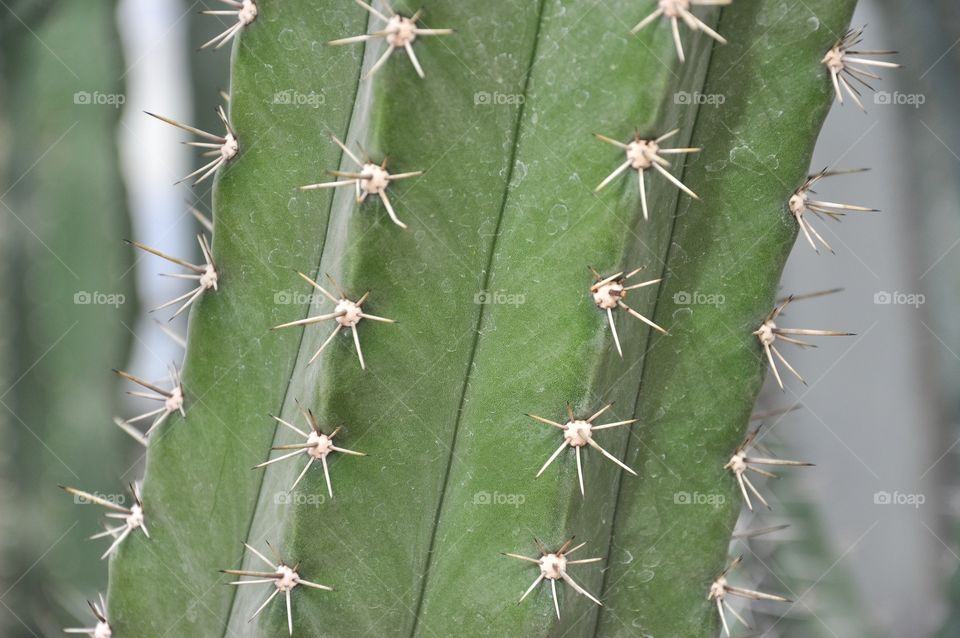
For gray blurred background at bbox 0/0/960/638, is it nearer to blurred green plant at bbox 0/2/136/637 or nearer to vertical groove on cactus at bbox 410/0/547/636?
blurred green plant at bbox 0/2/136/637

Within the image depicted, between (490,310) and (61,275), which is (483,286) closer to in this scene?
(490,310)

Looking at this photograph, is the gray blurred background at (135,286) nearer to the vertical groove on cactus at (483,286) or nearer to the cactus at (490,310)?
the cactus at (490,310)

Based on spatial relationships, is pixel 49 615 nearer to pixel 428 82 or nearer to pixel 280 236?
pixel 280 236

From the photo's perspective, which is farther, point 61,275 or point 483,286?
point 61,275

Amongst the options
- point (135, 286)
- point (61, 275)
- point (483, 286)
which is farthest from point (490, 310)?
point (61, 275)

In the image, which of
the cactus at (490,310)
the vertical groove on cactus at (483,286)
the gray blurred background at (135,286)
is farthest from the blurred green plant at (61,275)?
the vertical groove on cactus at (483,286)
